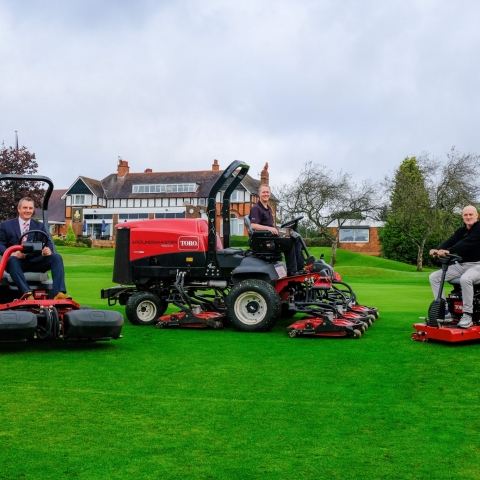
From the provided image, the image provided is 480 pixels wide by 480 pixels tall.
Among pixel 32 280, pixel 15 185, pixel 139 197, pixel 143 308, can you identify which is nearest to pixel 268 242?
pixel 143 308

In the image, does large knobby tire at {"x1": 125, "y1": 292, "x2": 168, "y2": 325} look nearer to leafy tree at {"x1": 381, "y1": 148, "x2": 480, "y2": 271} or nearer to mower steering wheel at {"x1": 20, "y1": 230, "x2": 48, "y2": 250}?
mower steering wheel at {"x1": 20, "y1": 230, "x2": 48, "y2": 250}

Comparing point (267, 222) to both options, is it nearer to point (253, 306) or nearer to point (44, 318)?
point (253, 306)

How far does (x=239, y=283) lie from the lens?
8.69m

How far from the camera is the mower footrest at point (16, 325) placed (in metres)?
6.44

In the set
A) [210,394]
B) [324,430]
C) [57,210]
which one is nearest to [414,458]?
[324,430]

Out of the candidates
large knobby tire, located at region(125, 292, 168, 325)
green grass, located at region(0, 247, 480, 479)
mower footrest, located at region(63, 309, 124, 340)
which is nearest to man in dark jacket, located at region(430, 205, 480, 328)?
green grass, located at region(0, 247, 480, 479)

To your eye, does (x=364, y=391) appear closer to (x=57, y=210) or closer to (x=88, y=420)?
(x=88, y=420)

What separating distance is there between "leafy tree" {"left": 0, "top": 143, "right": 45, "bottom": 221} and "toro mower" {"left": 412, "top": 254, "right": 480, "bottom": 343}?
87.9 feet

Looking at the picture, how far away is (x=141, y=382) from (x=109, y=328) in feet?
5.50

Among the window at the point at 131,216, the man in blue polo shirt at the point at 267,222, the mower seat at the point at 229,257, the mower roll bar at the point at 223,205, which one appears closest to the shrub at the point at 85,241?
the window at the point at 131,216

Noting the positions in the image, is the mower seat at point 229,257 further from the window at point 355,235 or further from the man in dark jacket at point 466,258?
the window at point 355,235

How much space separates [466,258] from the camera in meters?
7.78

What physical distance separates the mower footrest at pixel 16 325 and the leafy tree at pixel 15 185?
26066 mm

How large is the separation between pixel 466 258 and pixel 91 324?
441 cm
